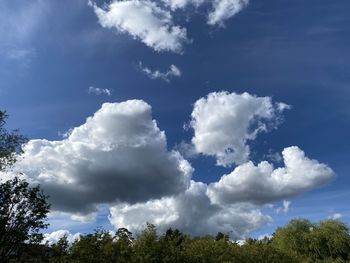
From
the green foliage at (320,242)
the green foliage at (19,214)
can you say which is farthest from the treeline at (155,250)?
the green foliage at (320,242)

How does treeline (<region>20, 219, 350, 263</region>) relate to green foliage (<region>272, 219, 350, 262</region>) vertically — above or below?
below

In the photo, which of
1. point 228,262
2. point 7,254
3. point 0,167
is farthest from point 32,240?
point 228,262

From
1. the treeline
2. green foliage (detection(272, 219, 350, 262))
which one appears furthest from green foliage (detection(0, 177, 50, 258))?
green foliage (detection(272, 219, 350, 262))

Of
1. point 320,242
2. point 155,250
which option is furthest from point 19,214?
point 320,242

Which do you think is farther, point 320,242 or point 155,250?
point 320,242

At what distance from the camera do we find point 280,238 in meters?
74.6

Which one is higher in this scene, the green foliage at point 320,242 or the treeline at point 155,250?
the green foliage at point 320,242

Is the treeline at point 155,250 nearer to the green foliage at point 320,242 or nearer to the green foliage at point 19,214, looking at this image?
the green foliage at point 19,214

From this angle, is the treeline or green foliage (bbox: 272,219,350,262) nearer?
the treeline

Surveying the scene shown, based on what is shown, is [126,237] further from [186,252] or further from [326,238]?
[326,238]

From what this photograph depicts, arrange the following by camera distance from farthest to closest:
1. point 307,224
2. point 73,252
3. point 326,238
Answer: point 307,224
point 326,238
point 73,252

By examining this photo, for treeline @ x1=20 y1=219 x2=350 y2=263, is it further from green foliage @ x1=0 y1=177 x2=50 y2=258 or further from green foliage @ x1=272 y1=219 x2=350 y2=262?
green foliage @ x1=272 y1=219 x2=350 y2=262

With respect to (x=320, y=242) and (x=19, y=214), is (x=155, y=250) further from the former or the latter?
(x=320, y=242)

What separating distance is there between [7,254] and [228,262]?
19092 mm
